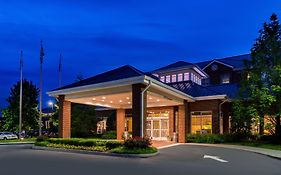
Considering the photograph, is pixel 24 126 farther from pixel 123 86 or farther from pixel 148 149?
pixel 148 149

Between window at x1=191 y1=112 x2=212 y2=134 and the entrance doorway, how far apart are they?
3.03m

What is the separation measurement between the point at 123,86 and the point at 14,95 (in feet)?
98.7

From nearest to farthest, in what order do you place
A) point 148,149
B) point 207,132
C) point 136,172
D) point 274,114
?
1. point 136,172
2. point 148,149
3. point 274,114
4. point 207,132

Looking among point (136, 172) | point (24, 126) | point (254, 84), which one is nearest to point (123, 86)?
point (136, 172)

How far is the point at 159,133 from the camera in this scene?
3188cm

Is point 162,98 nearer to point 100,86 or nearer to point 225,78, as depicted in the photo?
point 100,86

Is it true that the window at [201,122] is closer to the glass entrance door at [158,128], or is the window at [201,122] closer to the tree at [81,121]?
the glass entrance door at [158,128]

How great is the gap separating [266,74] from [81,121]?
21004 mm

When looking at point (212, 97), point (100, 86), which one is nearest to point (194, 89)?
point (212, 97)

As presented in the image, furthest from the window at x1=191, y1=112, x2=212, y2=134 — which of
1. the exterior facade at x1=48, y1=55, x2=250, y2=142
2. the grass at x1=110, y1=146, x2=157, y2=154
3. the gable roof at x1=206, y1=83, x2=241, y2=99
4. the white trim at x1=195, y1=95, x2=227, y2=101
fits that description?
the grass at x1=110, y1=146, x2=157, y2=154

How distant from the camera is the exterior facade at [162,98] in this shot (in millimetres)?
19078

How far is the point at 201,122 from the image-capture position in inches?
1125

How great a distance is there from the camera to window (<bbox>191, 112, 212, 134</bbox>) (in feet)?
92.1

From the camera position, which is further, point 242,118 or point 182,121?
point 182,121
